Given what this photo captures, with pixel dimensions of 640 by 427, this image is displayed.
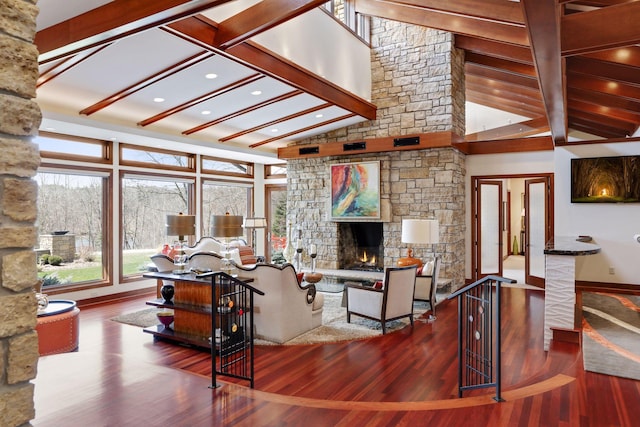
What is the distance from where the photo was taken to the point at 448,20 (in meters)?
7.06

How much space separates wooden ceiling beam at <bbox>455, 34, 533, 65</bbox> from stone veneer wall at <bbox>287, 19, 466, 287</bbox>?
244 mm

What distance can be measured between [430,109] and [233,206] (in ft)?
18.2

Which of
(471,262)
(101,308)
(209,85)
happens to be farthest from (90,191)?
(471,262)

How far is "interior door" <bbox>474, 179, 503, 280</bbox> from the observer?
9000mm

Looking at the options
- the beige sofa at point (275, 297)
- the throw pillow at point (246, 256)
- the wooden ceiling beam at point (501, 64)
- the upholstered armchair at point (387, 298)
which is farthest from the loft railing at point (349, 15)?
the beige sofa at point (275, 297)

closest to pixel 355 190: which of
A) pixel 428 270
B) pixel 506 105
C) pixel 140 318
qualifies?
pixel 428 270

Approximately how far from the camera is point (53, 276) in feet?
23.4

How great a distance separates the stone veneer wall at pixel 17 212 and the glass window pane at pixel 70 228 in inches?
273

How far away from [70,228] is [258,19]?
5333 mm

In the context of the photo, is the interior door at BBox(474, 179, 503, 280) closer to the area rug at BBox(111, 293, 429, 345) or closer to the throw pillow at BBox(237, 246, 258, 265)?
the area rug at BBox(111, 293, 429, 345)

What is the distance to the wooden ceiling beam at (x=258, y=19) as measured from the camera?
4484 mm

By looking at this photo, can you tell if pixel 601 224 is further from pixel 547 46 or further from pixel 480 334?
pixel 547 46

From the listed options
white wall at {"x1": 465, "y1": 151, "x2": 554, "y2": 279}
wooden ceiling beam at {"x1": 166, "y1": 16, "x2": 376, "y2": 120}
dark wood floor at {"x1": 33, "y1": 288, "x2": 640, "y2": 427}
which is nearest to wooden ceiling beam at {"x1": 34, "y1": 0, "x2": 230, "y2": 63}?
wooden ceiling beam at {"x1": 166, "y1": 16, "x2": 376, "y2": 120}

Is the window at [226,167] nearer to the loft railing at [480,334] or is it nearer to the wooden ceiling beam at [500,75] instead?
the wooden ceiling beam at [500,75]
